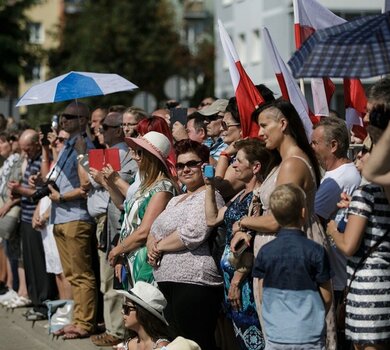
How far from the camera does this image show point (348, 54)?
5.43 meters

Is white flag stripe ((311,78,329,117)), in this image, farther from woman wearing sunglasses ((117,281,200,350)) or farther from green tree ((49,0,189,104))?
green tree ((49,0,189,104))

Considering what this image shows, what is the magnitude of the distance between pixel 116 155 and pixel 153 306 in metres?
2.66

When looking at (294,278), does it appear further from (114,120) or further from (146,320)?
(114,120)

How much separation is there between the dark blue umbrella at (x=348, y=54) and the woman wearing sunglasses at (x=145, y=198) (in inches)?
112

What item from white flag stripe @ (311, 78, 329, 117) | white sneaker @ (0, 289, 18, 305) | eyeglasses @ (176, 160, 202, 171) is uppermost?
white flag stripe @ (311, 78, 329, 117)

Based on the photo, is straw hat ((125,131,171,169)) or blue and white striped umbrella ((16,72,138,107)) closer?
straw hat ((125,131,171,169))

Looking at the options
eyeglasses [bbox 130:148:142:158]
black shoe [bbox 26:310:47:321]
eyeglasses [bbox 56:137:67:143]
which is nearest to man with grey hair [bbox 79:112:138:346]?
eyeglasses [bbox 56:137:67:143]

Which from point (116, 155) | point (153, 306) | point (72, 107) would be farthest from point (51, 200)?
point (153, 306)

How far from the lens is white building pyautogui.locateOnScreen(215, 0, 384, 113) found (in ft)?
149

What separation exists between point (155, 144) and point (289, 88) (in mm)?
1112

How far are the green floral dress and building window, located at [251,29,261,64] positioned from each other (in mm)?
40697

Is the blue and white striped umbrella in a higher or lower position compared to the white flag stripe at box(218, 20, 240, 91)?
lower

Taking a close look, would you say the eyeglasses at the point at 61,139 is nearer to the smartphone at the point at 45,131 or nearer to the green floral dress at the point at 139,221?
the smartphone at the point at 45,131

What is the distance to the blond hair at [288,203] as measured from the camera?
5773 mm
